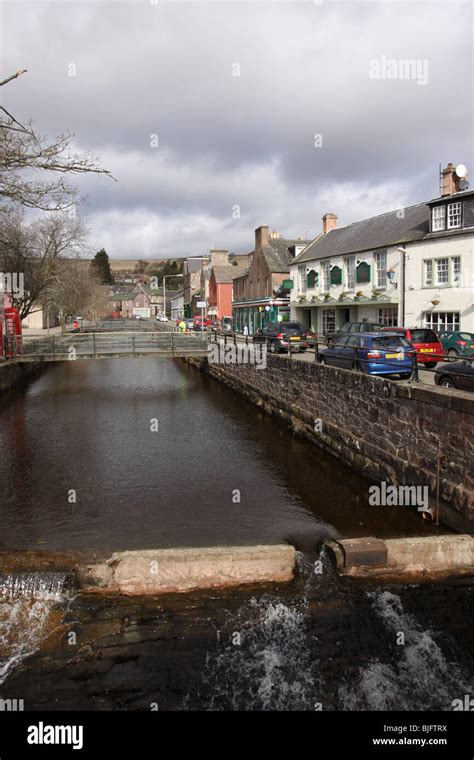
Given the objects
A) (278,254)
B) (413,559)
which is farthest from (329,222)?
(413,559)

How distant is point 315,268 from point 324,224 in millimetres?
6875

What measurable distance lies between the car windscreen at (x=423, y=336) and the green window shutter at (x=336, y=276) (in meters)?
17.6

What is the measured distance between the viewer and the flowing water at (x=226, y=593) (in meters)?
5.14

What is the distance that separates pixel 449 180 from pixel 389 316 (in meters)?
8.27

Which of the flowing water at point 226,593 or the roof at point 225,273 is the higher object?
Answer: the roof at point 225,273

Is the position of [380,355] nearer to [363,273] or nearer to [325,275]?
[363,273]

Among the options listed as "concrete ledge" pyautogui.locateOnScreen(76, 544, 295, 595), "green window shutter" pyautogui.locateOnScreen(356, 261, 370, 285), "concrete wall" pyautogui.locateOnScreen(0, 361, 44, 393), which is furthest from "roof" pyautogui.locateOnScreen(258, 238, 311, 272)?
"concrete ledge" pyautogui.locateOnScreen(76, 544, 295, 595)

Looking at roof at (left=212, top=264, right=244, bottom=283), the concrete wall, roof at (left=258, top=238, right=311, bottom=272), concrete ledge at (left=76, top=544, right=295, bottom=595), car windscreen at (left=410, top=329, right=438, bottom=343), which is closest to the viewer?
concrete ledge at (left=76, top=544, right=295, bottom=595)

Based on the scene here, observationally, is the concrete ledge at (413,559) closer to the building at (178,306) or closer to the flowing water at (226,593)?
the flowing water at (226,593)

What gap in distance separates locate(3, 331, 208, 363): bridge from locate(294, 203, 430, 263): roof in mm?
12799

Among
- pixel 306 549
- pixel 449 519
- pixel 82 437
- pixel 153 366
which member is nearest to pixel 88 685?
pixel 306 549

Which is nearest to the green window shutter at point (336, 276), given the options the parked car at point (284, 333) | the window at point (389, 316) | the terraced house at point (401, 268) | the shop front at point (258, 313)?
the terraced house at point (401, 268)

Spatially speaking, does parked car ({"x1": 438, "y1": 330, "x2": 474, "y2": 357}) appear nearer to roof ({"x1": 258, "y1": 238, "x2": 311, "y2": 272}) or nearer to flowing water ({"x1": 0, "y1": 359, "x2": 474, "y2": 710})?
flowing water ({"x1": 0, "y1": 359, "x2": 474, "y2": 710})

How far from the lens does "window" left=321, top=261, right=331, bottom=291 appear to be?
38344 millimetres
